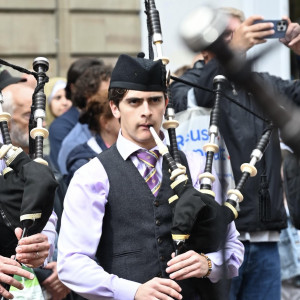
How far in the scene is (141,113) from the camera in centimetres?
343

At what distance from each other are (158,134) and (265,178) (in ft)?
2.70

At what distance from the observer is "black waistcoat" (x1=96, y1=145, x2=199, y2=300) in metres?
3.32

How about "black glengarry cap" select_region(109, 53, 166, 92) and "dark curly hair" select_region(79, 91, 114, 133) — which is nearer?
"black glengarry cap" select_region(109, 53, 166, 92)

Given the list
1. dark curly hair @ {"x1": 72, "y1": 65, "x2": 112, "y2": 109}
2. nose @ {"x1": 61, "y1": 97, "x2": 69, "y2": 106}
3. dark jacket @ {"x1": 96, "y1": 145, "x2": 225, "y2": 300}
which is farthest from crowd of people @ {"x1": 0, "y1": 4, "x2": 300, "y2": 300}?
nose @ {"x1": 61, "y1": 97, "x2": 69, "y2": 106}

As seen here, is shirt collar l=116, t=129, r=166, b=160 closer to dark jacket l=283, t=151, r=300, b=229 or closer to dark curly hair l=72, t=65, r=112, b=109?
dark jacket l=283, t=151, r=300, b=229

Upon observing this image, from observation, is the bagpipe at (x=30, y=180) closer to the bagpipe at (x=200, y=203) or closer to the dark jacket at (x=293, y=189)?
the bagpipe at (x=200, y=203)

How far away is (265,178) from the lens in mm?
4129

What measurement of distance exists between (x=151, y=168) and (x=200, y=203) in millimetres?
531

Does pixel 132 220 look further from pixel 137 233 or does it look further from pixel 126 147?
pixel 126 147

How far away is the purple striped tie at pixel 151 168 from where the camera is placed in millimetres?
3436

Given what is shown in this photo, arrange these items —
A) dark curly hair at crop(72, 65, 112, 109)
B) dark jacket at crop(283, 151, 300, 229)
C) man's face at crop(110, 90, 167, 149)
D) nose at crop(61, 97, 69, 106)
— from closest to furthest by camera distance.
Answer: man's face at crop(110, 90, 167, 149), dark jacket at crop(283, 151, 300, 229), dark curly hair at crop(72, 65, 112, 109), nose at crop(61, 97, 69, 106)

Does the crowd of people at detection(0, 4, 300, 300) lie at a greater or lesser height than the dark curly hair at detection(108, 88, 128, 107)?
lesser

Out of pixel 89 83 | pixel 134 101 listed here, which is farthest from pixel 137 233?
pixel 89 83

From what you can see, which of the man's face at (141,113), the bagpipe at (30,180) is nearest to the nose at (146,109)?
the man's face at (141,113)
